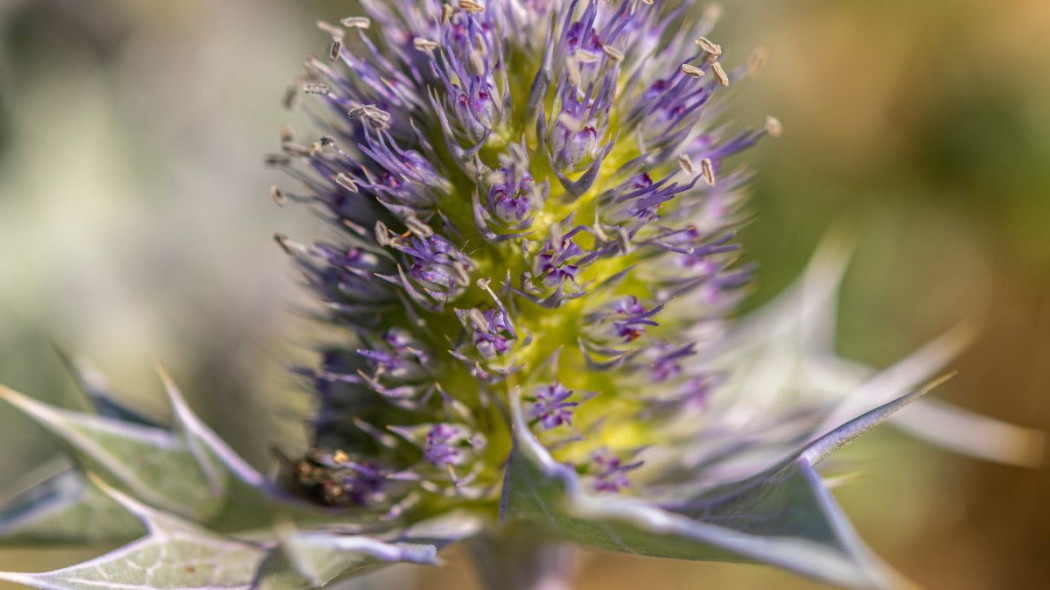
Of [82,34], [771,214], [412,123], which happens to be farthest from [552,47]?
[82,34]

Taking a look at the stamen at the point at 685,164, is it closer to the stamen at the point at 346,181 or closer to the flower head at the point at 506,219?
Result: the flower head at the point at 506,219

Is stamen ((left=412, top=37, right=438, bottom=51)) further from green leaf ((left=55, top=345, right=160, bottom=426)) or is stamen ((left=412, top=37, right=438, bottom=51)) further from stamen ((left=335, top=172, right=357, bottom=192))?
green leaf ((left=55, top=345, right=160, bottom=426))

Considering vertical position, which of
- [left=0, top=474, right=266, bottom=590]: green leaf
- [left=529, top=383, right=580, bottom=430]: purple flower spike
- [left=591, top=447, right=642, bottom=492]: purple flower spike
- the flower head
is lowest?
[left=591, top=447, right=642, bottom=492]: purple flower spike

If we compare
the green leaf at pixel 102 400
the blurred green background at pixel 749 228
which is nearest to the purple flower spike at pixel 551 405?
the green leaf at pixel 102 400

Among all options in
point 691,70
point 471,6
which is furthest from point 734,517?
point 471,6

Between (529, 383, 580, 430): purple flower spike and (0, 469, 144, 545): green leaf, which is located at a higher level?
(529, 383, 580, 430): purple flower spike

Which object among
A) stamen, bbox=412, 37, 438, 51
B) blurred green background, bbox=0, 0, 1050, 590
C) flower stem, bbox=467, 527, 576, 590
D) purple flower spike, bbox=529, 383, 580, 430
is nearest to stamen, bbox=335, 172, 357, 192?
stamen, bbox=412, 37, 438, 51

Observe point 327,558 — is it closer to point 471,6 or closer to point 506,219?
point 506,219

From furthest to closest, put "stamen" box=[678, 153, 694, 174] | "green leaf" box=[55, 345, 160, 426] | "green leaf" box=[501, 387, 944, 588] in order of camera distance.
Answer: "green leaf" box=[55, 345, 160, 426], "stamen" box=[678, 153, 694, 174], "green leaf" box=[501, 387, 944, 588]
